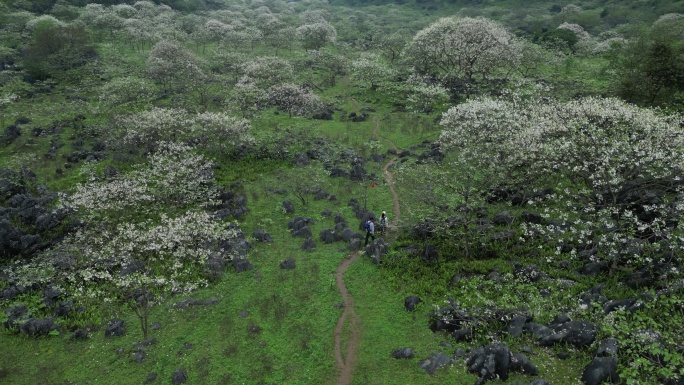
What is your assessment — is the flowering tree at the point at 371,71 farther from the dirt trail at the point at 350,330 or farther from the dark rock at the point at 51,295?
the dark rock at the point at 51,295

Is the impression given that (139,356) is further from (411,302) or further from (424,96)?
(424,96)

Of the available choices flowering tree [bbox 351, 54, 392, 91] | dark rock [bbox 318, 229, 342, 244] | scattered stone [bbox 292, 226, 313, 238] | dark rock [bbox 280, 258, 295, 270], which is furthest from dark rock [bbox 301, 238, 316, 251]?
flowering tree [bbox 351, 54, 392, 91]

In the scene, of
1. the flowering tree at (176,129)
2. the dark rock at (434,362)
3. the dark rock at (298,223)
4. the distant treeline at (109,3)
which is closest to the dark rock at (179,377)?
the dark rock at (434,362)

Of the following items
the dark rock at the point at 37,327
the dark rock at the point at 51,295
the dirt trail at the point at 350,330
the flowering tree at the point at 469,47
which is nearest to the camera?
the dirt trail at the point at 350,330

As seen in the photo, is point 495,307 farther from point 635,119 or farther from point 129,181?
point 129,181

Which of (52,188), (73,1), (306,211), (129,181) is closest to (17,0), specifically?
(73,1)

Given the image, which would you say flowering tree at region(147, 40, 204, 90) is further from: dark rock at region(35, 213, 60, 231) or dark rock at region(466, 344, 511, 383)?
dark rock at region(466, 344, 511, 383)
